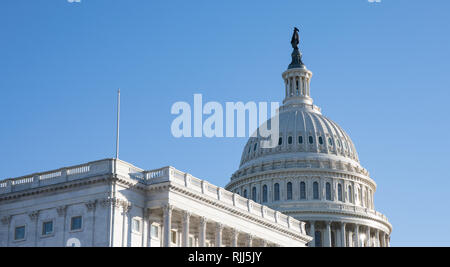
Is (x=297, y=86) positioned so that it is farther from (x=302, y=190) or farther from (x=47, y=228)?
(x=47, y=228)

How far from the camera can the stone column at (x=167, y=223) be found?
8119 cm

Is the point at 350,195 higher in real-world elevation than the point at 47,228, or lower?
higher

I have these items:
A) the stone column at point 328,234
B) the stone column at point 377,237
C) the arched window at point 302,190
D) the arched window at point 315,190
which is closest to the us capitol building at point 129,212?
the stone column at point 328,234

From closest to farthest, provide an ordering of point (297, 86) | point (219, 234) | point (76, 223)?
1. point (76, 223)
2. point (219, 234)
3. point (297, 86)

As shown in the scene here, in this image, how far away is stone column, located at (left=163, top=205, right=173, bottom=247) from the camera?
266ft

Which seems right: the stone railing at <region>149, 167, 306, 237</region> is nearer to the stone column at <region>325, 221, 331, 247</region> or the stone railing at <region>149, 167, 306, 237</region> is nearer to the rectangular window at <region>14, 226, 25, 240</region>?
the rectangular window at <region>14, 226, 25, 240</region>

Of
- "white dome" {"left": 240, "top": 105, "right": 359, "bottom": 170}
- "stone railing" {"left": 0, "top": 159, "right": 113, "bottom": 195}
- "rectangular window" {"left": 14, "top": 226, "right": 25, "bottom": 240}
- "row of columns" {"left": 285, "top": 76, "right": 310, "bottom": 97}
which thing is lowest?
"rectangular window" {"left": 14, "top": 226, "right": 25, "bottom": 240}

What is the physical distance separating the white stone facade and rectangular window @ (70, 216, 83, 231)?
4 cm

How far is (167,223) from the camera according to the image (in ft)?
267

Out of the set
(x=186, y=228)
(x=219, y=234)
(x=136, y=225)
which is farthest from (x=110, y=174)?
(x=219, y=234)

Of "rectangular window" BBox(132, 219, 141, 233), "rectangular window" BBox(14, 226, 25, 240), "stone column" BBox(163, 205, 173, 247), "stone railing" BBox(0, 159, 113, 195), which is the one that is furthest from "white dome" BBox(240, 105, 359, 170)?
"rectangular window" BBox(14, 226, 25, 240)

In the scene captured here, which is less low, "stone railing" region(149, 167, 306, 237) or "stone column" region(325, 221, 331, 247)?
"stone column" region(325, 221, 331, 247)

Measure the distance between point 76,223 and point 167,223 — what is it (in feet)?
26.5
